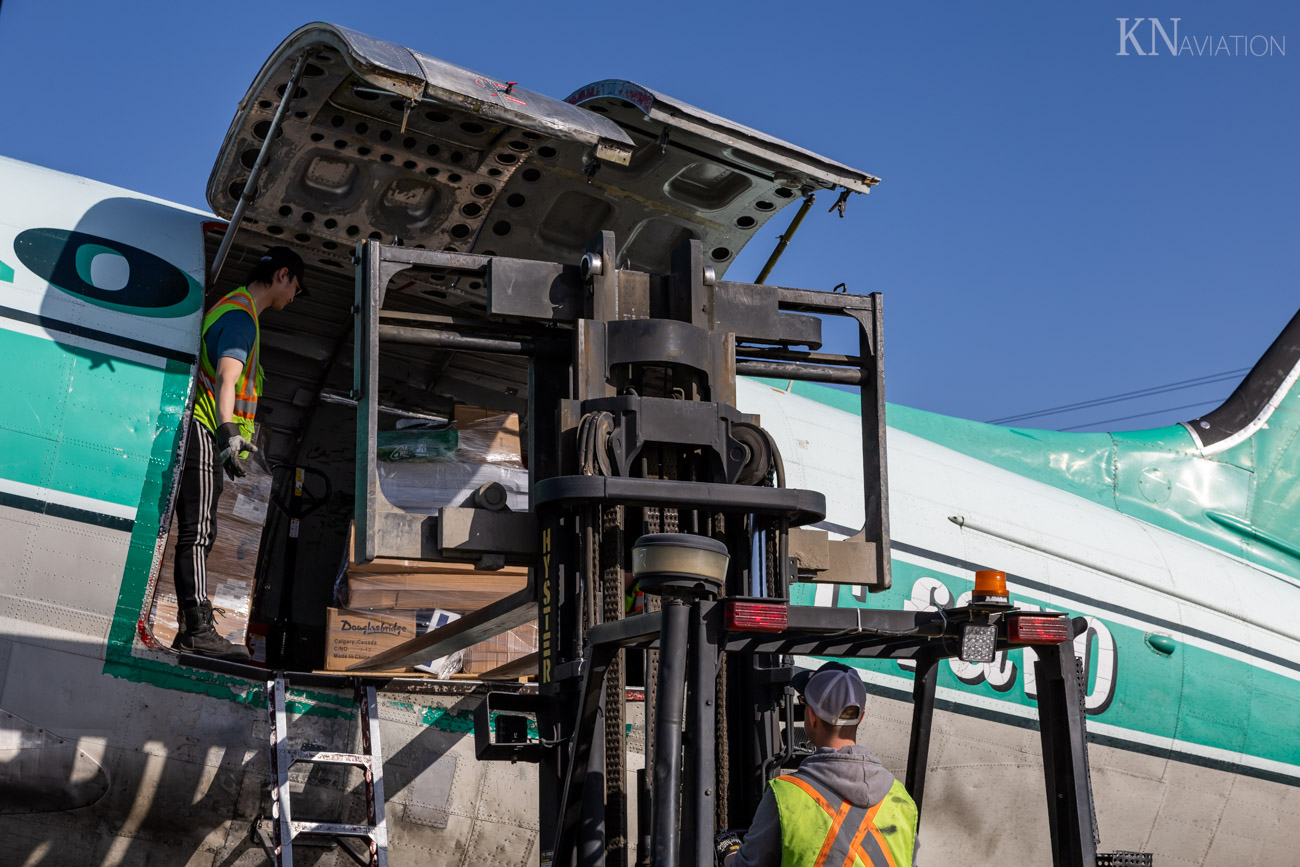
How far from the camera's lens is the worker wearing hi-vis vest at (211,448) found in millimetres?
6180

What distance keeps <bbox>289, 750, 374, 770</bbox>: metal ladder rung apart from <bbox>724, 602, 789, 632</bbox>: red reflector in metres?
3.16

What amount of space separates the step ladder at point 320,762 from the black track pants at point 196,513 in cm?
60

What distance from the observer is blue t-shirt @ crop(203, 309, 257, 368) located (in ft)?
20.8

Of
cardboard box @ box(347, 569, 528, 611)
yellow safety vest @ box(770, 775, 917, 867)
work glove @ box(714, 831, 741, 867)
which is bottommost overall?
work glove @ box(714, 831, 741, 867)

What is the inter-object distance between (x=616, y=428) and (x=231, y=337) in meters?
2.39

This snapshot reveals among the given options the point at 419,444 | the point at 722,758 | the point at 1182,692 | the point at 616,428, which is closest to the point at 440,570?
the point at 419,444

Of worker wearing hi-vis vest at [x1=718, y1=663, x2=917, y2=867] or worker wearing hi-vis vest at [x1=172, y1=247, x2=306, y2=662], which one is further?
worker wearing hi-vis vest at [x1=172, y1=247, x2=306, y2=662]

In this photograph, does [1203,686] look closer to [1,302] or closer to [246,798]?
[246,798]

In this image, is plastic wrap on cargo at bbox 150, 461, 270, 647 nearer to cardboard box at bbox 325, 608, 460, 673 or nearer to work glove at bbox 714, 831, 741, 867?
cardboard box at bbox 325, 608, 460, 673

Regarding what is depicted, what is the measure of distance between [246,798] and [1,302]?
254 cm

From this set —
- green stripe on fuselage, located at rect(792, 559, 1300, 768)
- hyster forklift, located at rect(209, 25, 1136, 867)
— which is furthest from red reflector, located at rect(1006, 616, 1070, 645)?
green stripe on fuselage, located at rect(792, 559, 1300, 768)

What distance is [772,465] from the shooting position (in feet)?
17.1

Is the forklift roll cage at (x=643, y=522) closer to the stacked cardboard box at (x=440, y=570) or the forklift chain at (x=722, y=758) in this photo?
the forklift chain at (x=722, y=758)

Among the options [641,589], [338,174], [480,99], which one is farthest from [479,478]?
[641,589]
